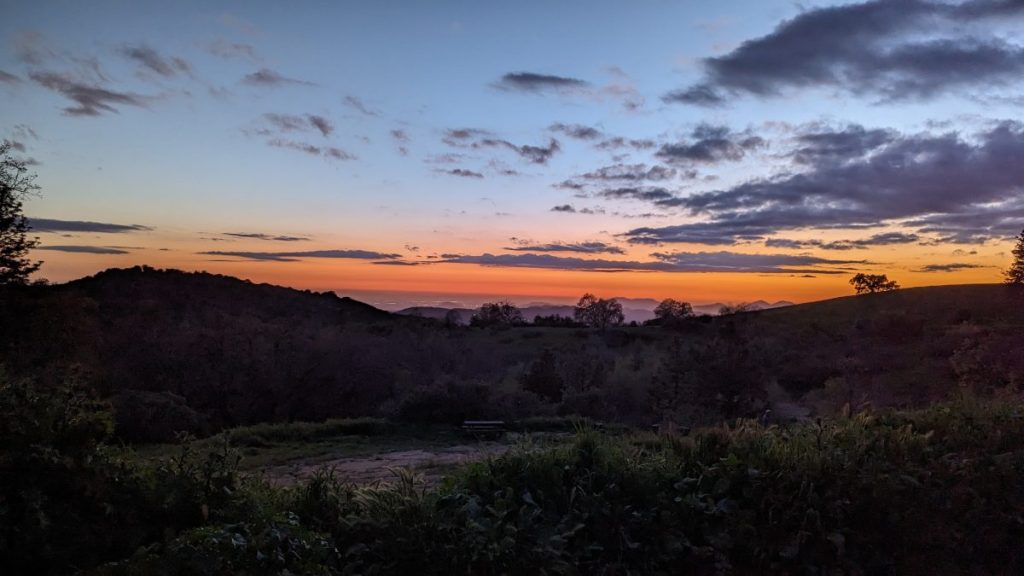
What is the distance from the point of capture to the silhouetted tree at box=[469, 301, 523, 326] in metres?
55.2

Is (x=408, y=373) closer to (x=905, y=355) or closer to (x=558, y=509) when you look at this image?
(x=558, y=509)

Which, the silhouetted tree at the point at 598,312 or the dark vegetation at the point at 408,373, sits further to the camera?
the silhouetted tree at the point at 598,312

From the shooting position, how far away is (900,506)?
251 inches

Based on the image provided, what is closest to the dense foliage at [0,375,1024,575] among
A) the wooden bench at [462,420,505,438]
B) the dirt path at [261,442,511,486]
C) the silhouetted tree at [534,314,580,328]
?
the dirt path at [261,442,511,486]

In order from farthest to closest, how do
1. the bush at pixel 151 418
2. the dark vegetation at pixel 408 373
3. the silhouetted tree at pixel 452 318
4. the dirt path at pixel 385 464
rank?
the silhouetted tree at pixel 452 318 < the dark vegetation at pixel 408 373 < the bush at pixel 151 418 < the dirt path at pixel 385 464

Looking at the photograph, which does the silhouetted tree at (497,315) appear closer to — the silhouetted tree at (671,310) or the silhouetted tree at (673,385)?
the silhouetted tree at (671,310)

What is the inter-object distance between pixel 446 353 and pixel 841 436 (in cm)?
1985

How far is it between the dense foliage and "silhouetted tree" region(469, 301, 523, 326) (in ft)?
155

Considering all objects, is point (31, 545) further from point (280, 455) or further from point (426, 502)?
point (280, 455)

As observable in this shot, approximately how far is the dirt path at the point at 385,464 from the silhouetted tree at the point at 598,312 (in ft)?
159

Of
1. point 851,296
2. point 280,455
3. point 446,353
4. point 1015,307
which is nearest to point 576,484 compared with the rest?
point 280,455

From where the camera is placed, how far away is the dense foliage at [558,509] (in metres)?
4.33

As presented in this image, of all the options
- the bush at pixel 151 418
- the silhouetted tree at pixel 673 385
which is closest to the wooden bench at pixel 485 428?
the silhouetted tree at pixel 673 385

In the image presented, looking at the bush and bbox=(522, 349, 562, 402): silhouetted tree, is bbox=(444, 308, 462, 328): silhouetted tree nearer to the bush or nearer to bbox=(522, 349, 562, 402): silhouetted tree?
bbox=(522, 349, 562, 402): silhouetted tree
